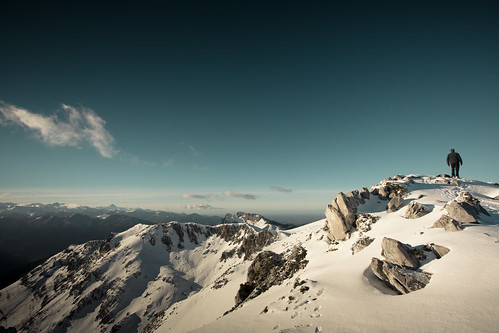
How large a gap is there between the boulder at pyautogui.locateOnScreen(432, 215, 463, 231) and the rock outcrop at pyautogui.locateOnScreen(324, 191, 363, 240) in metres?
18.5

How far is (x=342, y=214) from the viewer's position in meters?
45.5

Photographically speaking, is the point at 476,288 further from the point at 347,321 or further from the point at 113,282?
the point at 113,282

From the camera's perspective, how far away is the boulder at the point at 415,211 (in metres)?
32.1

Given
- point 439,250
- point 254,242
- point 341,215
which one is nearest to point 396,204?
point 341,215

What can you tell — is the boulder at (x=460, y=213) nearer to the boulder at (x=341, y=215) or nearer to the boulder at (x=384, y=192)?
the boulder at (x=341, y=215)

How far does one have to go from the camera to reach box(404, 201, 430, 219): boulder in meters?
32.1

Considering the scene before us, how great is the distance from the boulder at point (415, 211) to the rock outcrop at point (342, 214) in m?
11.6

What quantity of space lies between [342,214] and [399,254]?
24849 millimetres

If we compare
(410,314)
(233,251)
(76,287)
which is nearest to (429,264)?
(410,314)

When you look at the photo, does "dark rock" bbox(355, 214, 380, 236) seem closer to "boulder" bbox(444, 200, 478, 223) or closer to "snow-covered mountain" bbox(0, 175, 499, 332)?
"snow-covered mountain" bbox(0, 175, 499, 332)

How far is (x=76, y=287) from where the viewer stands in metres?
178

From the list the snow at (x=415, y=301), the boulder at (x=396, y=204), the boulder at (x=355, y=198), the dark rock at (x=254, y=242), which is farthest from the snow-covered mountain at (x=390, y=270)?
the dark rock at (x=254, y=242)

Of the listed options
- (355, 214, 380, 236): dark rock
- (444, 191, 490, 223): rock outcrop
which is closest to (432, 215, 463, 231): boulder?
(444, 191, 490, 223): rock outcrop

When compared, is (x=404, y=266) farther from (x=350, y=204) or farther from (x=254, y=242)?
(x=254, y=242)
